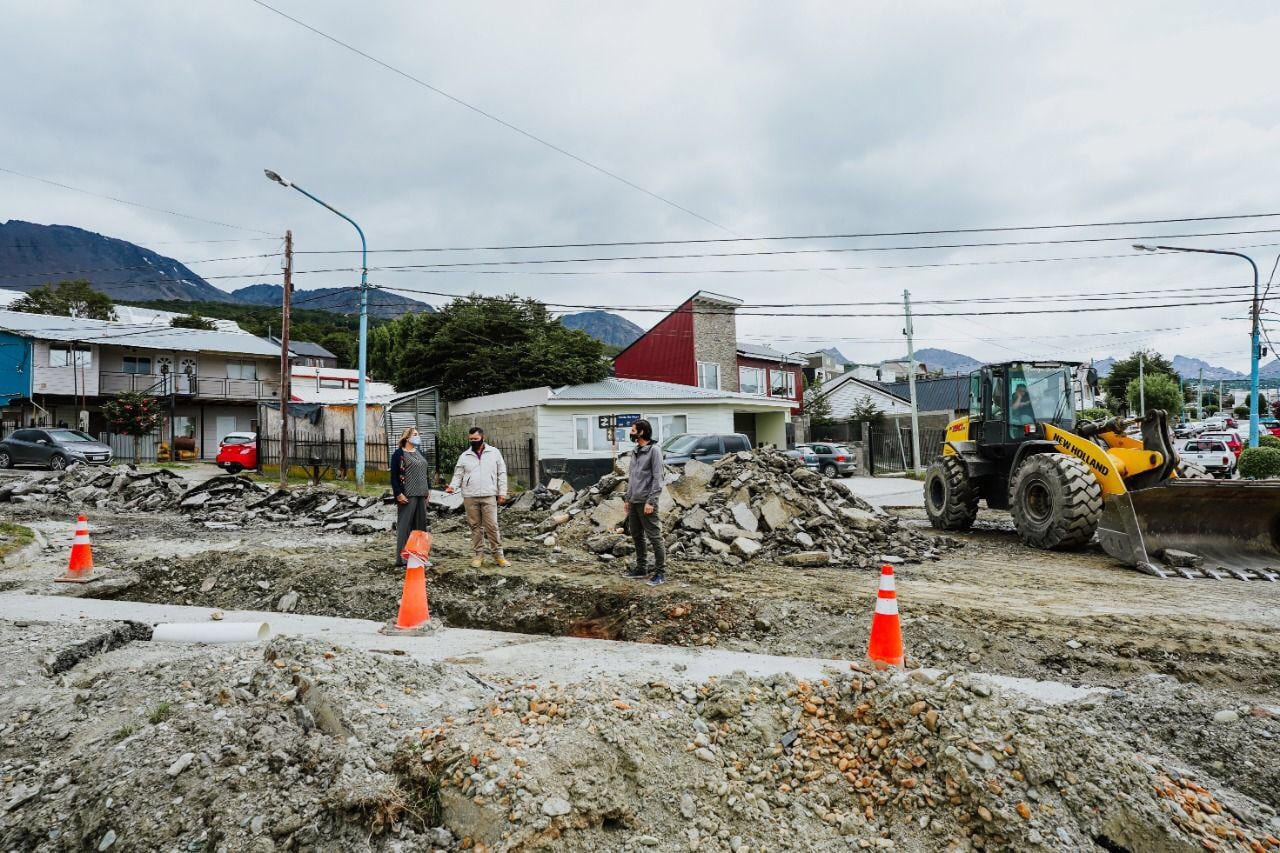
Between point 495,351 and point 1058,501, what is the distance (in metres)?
23.5

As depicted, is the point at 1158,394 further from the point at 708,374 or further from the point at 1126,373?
the point at 708,374

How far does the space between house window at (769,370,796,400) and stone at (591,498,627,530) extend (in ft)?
93.1

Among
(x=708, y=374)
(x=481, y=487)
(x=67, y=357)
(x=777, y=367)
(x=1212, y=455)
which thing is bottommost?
(x=1212, y=455)

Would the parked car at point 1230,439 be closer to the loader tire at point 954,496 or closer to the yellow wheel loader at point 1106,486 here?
the loader tire at point 954,496

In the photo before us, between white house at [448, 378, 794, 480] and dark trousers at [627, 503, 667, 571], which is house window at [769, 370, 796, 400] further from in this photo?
dark trousers at [627, 503, 667, 571]

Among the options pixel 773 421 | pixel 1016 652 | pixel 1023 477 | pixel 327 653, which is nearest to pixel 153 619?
pixel 327 653

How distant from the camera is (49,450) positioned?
23984mm

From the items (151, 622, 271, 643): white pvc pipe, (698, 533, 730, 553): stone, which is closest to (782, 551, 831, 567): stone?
(698, 533, 730, 553): stone

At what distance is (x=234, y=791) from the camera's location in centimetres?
318

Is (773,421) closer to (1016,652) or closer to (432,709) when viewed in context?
(1016,652)

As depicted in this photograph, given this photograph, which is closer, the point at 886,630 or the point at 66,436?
the point at 886,630

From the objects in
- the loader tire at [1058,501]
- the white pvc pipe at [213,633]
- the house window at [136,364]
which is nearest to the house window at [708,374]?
the loader tire at [1058,501]

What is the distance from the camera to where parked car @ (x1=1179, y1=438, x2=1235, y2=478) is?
89.9 ft

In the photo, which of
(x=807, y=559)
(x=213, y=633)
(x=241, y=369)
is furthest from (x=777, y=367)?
(x=213, y=633)
